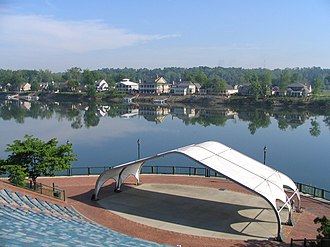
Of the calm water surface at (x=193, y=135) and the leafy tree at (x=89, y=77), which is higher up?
the leafy tree at (x=89, y=77)

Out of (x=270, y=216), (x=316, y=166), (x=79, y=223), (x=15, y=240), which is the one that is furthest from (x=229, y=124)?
(x=15, y=240)

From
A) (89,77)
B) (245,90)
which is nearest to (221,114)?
(245,90)

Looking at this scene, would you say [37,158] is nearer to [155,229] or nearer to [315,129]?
[155,229]

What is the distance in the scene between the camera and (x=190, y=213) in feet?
74.6

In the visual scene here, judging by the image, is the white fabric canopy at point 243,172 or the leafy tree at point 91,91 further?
the leafy tree at point 91,91

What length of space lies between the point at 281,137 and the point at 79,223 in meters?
51.9

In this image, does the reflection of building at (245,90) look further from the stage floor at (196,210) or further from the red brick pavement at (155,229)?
the stage floor at (196,210)

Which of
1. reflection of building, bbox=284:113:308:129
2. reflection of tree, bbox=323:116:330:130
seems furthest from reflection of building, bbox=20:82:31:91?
reflection of tree, bbox=323:116:330:130

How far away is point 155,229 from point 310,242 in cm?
775

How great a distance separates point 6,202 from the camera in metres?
18.4

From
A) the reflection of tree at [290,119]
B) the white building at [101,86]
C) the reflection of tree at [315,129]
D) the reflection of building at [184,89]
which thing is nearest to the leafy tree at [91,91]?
the white building at [101,86]

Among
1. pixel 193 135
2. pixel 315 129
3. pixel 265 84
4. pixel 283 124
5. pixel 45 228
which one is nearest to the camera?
pixel 45 228

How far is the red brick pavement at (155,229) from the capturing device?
18906 mm

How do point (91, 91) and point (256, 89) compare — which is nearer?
point (256, 89)
